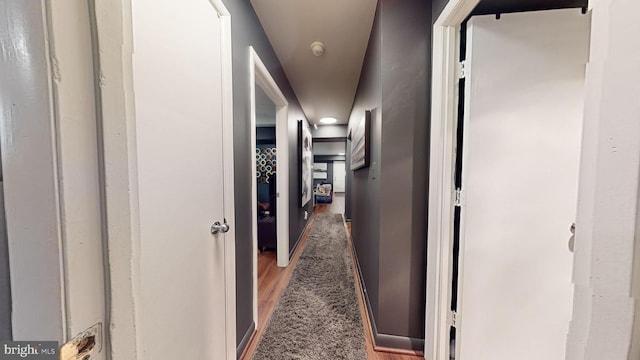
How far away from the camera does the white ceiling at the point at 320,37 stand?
1.55 meters

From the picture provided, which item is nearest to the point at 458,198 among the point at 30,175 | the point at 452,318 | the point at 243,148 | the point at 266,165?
the point at 452,318

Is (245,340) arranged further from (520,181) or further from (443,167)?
(520,181)

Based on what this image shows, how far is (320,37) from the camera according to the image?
6.20ft

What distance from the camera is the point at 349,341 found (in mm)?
1492

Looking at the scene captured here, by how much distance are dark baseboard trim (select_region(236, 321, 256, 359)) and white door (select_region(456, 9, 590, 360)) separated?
4.05 feet

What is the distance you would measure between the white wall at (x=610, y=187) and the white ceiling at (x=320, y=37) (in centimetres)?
152

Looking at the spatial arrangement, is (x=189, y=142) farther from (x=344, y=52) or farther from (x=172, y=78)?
(x=344, y=52)

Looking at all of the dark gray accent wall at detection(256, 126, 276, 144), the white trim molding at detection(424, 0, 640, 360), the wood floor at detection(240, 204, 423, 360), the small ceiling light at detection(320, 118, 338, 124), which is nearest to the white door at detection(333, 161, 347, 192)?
the small ceiling light at detection(320, 118, 338, 124)

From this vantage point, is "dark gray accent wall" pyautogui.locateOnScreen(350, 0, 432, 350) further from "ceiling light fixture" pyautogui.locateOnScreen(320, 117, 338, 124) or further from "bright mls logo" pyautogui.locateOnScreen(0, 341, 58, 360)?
"ceiling light fixture" pyautogui.locateOnScreen(320, 117, 338, 124)

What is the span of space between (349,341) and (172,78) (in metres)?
1.75

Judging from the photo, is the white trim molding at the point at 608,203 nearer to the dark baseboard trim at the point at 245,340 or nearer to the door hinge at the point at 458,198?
the door hinge at the point at 458,198

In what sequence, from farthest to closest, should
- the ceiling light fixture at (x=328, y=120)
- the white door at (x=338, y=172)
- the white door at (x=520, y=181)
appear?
the white door at (x=338, y=172) < the ceiling light fixture at (x=328, y=120) < the white door at (x=520, y=181)

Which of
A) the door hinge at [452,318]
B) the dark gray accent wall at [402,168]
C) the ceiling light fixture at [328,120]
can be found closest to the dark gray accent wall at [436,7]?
the dark gray accent wall at [402,168]

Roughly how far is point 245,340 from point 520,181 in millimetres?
1823
